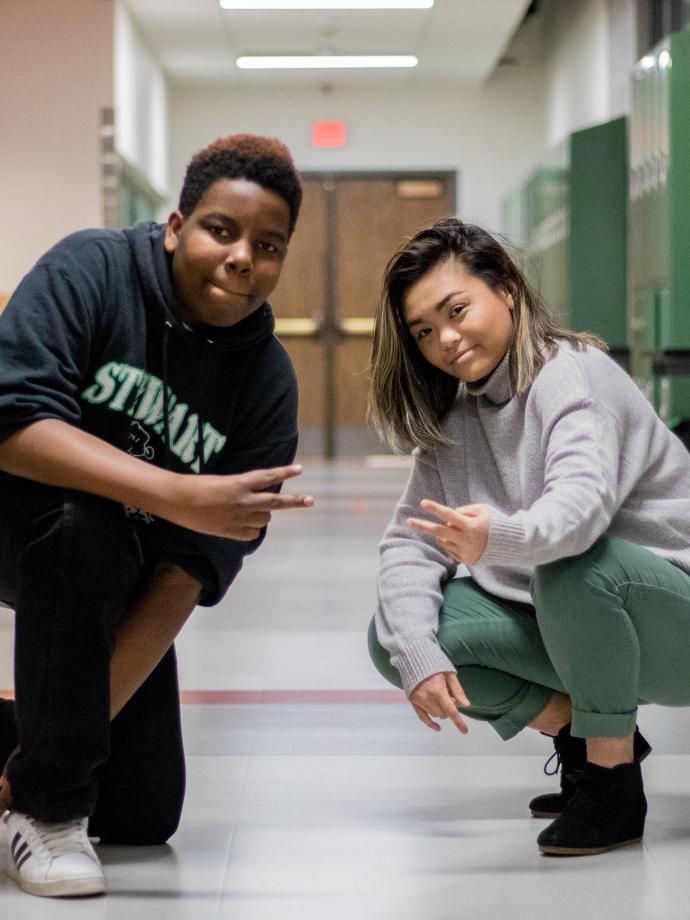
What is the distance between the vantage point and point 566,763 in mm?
2055

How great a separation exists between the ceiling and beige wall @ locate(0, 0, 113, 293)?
64 centimetres

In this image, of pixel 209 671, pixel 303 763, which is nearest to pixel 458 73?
pixel 209 671

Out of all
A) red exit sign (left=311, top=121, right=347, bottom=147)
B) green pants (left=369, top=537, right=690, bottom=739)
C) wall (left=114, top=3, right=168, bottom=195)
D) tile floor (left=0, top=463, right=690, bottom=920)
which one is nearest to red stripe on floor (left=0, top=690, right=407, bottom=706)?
tile floor (left=0, top=463, right=690, bottom=920)

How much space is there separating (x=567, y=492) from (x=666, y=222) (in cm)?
529

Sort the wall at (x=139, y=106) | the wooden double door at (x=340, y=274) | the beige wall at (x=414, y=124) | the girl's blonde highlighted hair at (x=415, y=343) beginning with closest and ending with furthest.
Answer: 1. the girl's blonde highlighted hair at (x=415, y=343)
2. the wall at (x=139, y=106)
3. the beige wall at (x=414, y=124)
4. the wooden double door at (x=340, y=274)

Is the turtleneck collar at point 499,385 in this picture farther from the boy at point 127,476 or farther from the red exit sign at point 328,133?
the red exit sign at point 328,133

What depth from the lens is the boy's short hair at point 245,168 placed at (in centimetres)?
183

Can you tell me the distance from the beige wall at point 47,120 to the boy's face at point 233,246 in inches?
343

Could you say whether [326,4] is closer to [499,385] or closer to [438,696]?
[499,385]

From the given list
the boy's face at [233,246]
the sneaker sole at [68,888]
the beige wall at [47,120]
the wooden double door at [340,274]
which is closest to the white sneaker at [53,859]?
the sneaker sole at [68,888]

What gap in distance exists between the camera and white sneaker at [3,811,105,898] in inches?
66.1

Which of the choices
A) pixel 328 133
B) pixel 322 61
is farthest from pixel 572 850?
pixel 328 133

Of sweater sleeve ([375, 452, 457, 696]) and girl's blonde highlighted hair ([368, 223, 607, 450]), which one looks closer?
sweater sleeve ([375, 452, 457, 696])

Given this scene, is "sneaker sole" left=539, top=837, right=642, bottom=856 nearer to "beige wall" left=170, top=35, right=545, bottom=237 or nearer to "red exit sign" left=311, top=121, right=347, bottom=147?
"beige wall" left=170, top=35, right=545, bottom=237
